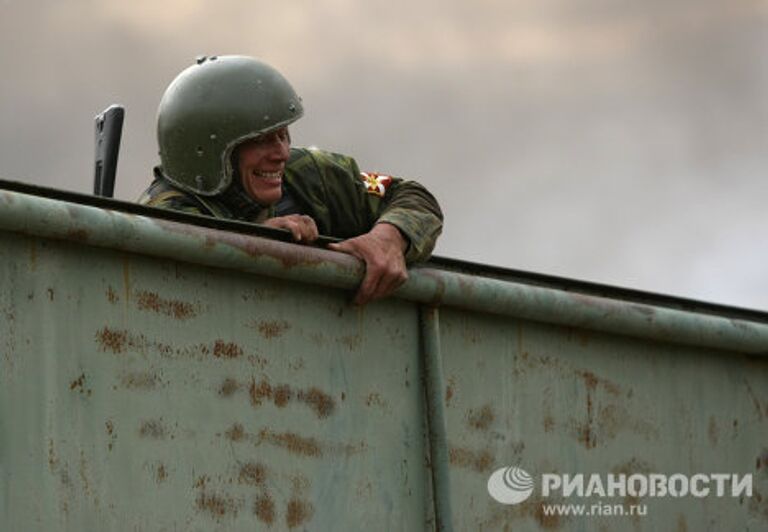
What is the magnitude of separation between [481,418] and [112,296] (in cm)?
112

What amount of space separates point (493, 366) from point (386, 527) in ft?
1.80

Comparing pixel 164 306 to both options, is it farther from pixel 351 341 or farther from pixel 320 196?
pixel 320 196

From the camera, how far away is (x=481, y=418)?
484 centimetres

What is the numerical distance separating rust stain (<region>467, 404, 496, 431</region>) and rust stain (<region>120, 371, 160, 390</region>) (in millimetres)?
952

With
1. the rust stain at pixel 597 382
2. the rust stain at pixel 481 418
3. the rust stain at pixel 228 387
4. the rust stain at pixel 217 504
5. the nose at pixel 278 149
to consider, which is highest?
the nose at pixel 278 149

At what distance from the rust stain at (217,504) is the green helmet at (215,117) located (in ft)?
5.99

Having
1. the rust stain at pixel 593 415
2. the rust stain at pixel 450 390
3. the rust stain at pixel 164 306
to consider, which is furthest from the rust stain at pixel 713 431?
the rust stain at pixel 164 306

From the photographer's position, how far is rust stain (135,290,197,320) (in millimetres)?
4184

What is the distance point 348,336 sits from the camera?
4.59 meters

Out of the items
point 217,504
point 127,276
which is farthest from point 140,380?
point 217,504

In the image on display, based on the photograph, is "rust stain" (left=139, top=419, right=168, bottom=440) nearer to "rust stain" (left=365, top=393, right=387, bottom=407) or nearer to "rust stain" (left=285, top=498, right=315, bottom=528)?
"rust stain" (left=285, top=498, right=315, bottom=528)

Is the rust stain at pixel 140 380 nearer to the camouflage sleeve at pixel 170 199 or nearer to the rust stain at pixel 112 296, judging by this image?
the rust stain at pixel 112 296

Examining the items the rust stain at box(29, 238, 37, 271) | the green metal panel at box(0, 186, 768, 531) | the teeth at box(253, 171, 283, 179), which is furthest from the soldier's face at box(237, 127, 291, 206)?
the rust stain at box(29, 238, 37, 271)

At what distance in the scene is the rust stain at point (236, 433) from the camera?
4.29 meters
